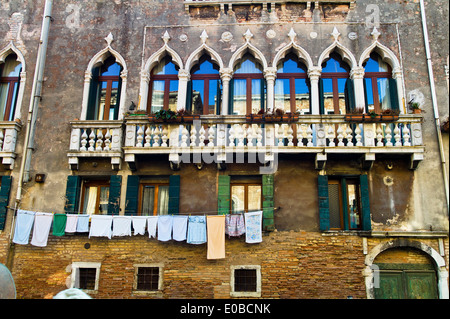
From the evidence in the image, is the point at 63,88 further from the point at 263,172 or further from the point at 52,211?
the point at 263,172

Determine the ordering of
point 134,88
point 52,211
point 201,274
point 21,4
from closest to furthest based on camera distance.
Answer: point 201,274 < point 52,211 < point 134,88 < point 21,4

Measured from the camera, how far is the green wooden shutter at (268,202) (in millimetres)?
11406

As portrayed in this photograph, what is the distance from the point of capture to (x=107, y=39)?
1326 cm

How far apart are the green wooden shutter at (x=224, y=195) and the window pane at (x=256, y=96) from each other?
238cm

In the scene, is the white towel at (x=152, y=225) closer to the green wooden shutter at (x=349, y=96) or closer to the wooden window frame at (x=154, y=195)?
the wooden window frame at (x=154, y=195)

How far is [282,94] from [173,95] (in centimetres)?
338

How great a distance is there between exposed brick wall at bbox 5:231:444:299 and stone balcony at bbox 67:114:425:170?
85.8 inches

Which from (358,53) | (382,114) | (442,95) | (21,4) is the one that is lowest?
(382,114)

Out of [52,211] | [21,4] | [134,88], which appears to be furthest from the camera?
[21,4]

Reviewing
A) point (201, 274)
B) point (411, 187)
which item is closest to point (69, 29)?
point (201, 274)

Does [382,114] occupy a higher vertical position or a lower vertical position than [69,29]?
lower

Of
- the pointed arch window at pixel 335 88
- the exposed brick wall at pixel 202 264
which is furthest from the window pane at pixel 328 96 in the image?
the exposed brick wall at pixel 202 264

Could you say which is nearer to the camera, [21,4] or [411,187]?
[411,187]

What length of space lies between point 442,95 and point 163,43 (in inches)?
336
